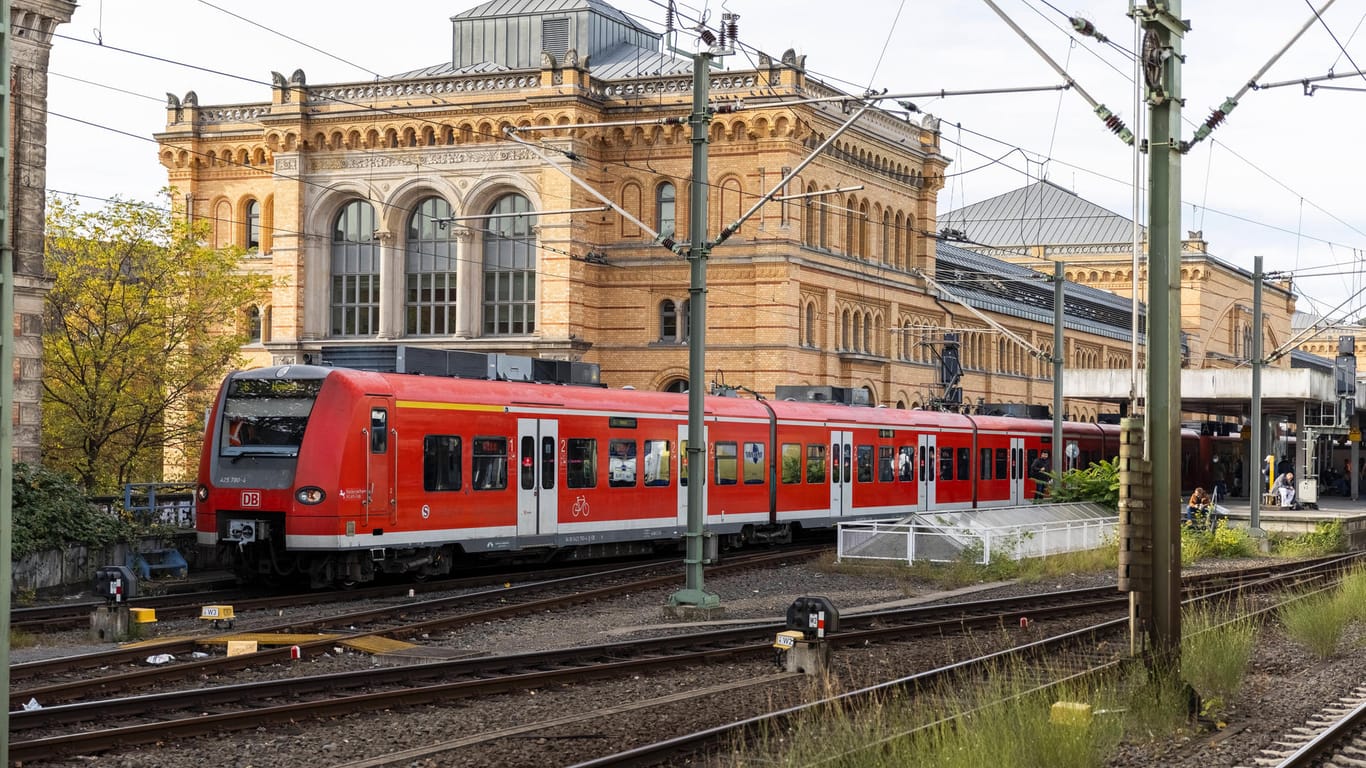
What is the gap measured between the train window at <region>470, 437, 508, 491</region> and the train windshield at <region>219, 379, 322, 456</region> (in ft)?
9.22

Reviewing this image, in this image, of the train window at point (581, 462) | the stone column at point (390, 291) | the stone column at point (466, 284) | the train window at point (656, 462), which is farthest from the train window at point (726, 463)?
the stone column at point (390, 291)

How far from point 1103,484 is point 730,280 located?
16.8 meters

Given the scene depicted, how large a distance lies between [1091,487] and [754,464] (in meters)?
9.49

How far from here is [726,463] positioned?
28.9 meters

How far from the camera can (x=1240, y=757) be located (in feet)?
35.2

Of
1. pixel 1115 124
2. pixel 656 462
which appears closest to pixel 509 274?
pixel 656 462

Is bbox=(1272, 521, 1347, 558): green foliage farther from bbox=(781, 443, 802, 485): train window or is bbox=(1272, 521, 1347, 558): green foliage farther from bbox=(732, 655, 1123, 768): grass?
bbox=(732, 655, 1123, 768): grass

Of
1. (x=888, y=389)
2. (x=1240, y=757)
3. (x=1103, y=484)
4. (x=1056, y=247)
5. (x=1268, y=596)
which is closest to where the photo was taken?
(x=1240, y=757)

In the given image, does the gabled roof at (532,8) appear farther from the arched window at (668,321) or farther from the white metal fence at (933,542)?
the white metal fence at (933,542)

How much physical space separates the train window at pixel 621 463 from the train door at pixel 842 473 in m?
7.43

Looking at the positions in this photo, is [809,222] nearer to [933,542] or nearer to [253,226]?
[253,226]

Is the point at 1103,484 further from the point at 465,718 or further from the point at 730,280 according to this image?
the point at 465,718

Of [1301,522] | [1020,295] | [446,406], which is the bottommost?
[1301,522]

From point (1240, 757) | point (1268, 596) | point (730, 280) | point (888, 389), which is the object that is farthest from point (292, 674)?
point (888, 389)
